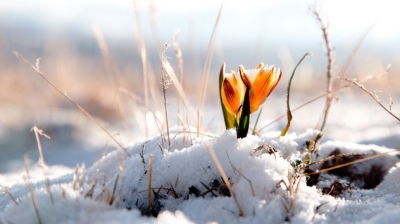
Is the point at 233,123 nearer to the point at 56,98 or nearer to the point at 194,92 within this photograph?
the point at 56,98

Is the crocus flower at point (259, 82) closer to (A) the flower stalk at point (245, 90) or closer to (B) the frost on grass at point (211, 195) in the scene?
(A) the flower stalk at point (245, 90)

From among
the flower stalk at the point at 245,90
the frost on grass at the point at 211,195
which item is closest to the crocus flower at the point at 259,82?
the flower stalk at the point at 245,90

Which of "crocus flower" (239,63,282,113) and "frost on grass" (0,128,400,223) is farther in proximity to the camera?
"crocus flower" (239,63,282,113)

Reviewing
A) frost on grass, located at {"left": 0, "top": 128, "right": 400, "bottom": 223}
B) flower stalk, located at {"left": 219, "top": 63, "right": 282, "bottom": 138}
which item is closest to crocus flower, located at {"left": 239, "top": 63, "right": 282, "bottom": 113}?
flower stalk, located at {"left": 219, "top": 63, "right": 282, "bottom": 138}

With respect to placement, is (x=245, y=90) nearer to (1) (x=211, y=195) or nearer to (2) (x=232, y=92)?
(2) (x=232, y=92)

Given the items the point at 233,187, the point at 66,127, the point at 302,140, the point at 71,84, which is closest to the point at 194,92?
the point at 71,84

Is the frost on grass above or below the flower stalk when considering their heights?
below

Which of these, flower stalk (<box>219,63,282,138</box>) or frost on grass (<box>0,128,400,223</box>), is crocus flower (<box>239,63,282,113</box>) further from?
frost on grass (<box>0,128,400,223</box>)
